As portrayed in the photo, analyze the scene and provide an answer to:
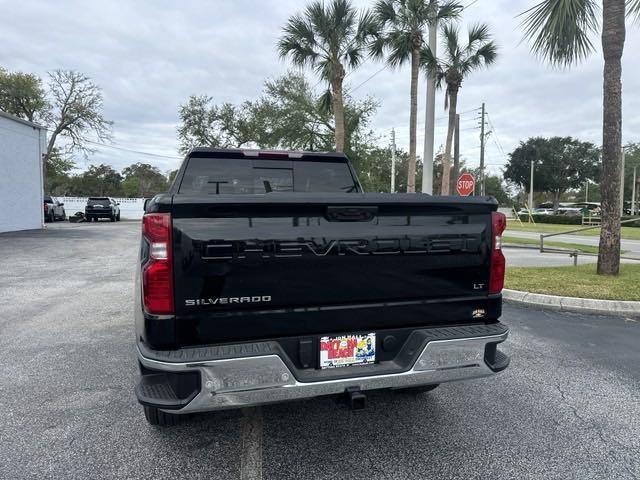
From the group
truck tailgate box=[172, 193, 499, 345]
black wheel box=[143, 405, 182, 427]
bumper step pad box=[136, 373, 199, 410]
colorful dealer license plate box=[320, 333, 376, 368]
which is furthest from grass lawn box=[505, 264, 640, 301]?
bumper step pad box=[136, 373, 199, 410]

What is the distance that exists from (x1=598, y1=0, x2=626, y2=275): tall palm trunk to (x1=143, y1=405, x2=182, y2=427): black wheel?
329 inches

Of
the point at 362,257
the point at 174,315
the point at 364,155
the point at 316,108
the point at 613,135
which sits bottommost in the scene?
the point at 174,315

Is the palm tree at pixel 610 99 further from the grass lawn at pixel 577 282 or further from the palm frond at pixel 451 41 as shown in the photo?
the palm frond at pixel 451 41

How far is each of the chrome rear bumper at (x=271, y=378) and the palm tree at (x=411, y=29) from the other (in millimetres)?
12283

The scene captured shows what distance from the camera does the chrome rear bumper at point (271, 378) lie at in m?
2.24

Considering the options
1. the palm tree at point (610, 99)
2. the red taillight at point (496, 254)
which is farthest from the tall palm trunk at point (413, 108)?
the red taillight at point (496, 254)

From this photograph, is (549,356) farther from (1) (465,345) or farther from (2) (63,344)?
(2) (63,344)

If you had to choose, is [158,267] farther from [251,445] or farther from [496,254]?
[496,254]

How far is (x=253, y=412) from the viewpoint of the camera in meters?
3.28

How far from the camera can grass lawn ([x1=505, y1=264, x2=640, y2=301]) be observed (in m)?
6.92

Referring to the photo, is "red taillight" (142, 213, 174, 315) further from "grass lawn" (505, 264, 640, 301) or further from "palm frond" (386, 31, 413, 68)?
"palm frond" (386, 31, 413, 68)

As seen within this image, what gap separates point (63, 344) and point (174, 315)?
3343 millimetres

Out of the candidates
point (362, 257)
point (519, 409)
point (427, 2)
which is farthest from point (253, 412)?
point (427, 2)

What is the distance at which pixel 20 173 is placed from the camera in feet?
65.3
